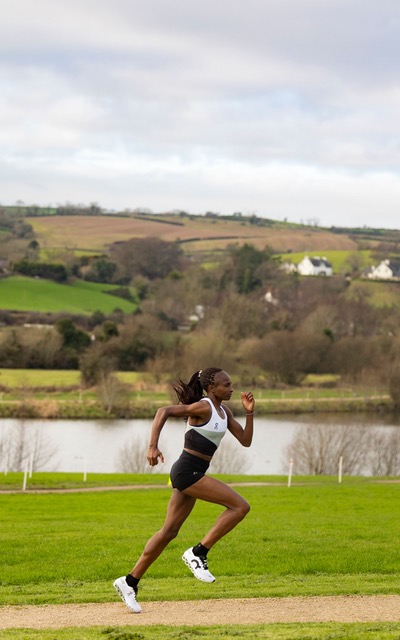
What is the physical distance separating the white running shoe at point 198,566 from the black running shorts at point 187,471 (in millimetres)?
886

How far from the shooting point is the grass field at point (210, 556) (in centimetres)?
998

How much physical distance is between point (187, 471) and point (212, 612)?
152 centimetres

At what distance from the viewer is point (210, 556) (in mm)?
16984

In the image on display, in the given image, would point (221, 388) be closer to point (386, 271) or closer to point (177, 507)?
point (177, 507)

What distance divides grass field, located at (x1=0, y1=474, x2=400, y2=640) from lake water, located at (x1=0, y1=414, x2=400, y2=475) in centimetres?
1572

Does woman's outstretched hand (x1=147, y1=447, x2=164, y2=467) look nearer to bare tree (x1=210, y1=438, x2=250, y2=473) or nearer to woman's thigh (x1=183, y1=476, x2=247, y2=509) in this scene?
woman's thigh (x1=183, y1=476, x2=247, y2=509)

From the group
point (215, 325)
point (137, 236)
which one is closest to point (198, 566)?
point (215, 325)

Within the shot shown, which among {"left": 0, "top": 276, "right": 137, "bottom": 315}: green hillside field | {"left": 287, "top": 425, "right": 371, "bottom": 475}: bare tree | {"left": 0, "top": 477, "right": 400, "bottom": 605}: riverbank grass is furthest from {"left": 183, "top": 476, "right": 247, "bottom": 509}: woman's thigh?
{"left": 0, "top": 276, "right": 137, "bottom": 315}: green hillside field

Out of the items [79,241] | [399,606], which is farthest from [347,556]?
[79,241]

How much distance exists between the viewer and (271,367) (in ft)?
312

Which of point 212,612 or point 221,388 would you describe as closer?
point 221,388

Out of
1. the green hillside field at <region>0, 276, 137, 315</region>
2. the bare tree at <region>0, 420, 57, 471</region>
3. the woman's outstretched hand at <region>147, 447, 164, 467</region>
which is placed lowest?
the green hillside field at <region>0, 276, 137, 315</region>

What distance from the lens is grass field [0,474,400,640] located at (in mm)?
9977

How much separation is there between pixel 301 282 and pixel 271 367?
2324 inches
